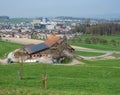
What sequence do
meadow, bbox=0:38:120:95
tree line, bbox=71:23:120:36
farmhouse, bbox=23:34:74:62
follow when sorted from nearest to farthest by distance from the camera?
meadow, bbox=0:38:120:95
farmhouse, bbox=23:34:74:62
tree line, bbox=71:23:120:36

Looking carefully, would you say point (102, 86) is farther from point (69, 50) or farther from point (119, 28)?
point (119, 28)

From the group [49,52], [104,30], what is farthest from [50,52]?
[104,30]

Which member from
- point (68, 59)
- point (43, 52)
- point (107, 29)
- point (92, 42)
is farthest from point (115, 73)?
point (107, 29)

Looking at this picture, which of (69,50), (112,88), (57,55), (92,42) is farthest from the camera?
(92,42)

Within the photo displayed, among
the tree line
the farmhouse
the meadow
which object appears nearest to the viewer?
the meadow

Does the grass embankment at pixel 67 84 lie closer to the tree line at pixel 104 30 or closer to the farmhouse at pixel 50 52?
the farmhouse at pixel 50 52

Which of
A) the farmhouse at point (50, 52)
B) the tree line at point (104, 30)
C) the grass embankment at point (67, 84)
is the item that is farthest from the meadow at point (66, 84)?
the tree line at point (104, 30)

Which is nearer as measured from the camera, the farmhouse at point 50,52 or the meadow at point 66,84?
the meadow at point 66,84

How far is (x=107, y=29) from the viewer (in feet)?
491

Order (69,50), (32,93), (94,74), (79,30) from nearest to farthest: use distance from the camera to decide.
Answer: (32,93) → (94,74) → (69,50) → (79,30)

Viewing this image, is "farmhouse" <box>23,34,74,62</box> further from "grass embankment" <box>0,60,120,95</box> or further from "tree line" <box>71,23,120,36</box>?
"tree line" <box>71,23,120,36</box>

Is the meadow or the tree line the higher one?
the meadow

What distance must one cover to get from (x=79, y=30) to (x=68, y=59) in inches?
4516

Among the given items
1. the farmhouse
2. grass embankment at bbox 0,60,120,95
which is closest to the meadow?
grass embankment at bbox 0,60,120,95
